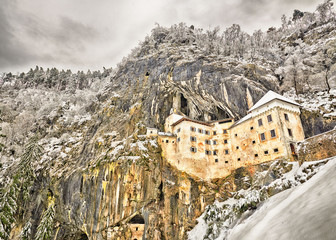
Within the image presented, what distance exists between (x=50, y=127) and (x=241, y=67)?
5637cm

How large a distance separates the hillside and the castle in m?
2.09

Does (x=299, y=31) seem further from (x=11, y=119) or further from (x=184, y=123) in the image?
(x=11, y=119)

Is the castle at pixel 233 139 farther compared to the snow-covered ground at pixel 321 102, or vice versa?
the snow-covered ground at pixel 321 102

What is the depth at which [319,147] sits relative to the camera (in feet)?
83.2

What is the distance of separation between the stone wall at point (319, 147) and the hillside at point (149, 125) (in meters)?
2.27

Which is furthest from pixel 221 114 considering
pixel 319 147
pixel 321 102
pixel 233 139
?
pixel 319 147

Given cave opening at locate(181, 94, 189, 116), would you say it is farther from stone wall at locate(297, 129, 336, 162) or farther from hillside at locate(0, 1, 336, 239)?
stone wall at locate(297, 129, 336, 162)

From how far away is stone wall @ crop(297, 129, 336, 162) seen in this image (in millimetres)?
23703

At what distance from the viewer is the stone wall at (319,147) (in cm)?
2370

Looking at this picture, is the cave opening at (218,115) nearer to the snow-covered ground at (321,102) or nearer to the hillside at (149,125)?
the hillside at (149,125)

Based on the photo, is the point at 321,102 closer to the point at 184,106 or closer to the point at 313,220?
the point at 184,106

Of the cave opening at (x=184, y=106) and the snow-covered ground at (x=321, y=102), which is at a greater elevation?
the cave opening at (x=184, y=106)

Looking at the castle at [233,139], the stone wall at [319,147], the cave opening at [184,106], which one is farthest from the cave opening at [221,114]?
the stone wall at [319,147]

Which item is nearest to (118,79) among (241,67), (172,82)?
(172,82)
